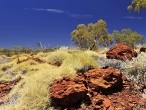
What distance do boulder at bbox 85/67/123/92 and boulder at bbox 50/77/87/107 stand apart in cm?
65

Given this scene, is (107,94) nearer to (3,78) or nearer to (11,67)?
(3,78)

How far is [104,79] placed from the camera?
1266cm

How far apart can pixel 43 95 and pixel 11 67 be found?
11.1 meters

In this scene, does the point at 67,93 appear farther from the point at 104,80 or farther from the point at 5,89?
the point at 5,89

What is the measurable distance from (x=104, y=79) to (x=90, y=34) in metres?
34.2

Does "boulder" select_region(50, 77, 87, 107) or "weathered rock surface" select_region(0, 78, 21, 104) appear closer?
"boulder" select_region(50, 77, 87, 107)

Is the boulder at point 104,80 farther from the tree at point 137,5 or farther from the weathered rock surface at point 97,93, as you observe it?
the tree at point 137,5

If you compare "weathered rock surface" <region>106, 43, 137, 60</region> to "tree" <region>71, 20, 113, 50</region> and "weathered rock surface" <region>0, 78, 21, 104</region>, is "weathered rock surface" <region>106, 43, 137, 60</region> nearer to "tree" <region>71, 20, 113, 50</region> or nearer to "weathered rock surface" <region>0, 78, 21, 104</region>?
"weathered rock surface" <region>0, 78, 21, 104</region>

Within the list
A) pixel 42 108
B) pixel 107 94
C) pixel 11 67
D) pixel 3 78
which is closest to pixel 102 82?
pixel 107 94

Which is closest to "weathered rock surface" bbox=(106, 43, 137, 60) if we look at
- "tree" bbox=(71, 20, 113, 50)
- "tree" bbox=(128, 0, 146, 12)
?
"tree" bbox=(128, 0, 146, 12)

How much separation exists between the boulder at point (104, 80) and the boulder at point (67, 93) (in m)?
0.65

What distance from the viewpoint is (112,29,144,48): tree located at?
1852 inches

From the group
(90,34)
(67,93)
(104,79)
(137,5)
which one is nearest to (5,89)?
(104,79)

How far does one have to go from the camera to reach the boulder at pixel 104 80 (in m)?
12.4
